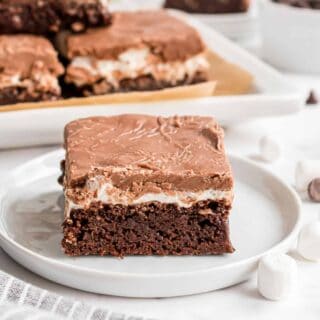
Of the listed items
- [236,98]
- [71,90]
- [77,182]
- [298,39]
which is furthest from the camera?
[298,39]

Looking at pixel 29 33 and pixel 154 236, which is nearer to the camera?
pixel 154 236

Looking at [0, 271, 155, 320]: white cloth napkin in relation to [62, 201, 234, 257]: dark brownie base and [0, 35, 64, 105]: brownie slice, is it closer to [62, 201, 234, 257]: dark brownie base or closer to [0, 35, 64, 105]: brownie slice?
[62, 201, 234, 257]: dark brownie base

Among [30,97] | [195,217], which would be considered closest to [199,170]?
[195,217]

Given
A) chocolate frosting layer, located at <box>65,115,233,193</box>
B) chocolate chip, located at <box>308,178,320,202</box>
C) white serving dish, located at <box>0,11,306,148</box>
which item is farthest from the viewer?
white serving dish, located at <box>0,11,306,148</box>

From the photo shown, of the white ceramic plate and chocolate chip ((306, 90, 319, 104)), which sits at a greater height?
the white ceramic plate

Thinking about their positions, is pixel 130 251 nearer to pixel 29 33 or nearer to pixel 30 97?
pixel 30 97

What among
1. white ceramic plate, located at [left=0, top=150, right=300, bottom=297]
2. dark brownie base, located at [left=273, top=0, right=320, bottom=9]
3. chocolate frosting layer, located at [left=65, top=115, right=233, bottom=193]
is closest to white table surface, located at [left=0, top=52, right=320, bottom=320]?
white ceramic plate, located at [left=0, top=150, right=300, bottom=297]

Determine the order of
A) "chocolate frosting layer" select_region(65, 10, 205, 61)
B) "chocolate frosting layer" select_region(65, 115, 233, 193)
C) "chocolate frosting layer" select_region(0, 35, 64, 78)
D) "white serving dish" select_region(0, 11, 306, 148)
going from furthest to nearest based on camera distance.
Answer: "chocolate frosting layer" select_region(65, 10, 205, 61) < "chocolate frosting layer" select_region(0, 35, 64, 78) < "white serving dish" select_region(0, 11, 306, 148) < "chocolate frosting layer" select_region(65, 115, 233, 193)
